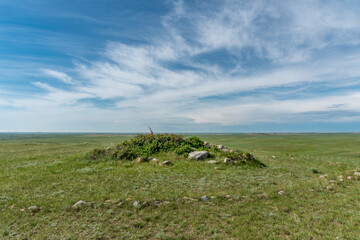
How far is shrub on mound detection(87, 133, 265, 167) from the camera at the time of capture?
15.6m

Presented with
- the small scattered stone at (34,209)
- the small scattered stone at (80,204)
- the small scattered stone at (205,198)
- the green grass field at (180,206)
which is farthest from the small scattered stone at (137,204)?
the small scattered stone at (34,209)

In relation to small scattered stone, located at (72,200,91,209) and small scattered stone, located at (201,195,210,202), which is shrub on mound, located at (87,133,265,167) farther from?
small scattered stone, located at (72,200,91,209)

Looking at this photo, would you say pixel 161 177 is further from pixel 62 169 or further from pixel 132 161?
pixel 62 169

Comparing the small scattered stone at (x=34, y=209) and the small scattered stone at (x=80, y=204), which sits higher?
the small scattered stone at (x=80, y=204)

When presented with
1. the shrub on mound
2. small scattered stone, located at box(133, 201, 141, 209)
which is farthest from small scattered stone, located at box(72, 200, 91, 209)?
the shrub on mound

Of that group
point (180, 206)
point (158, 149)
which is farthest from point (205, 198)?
point (158, 149)

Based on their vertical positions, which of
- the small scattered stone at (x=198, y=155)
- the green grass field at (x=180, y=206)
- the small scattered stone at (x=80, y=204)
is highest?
the small scattered stone at (x=198, y=155)

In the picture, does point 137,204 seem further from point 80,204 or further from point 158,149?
point 158,149

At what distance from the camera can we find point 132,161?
51.2 feet

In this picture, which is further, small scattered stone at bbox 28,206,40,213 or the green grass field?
small scattered stone at bbox 28,206,40,213

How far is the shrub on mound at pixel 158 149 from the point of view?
1563 centimetres

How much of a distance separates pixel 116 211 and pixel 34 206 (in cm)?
340

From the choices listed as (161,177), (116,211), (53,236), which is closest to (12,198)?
(53,236)

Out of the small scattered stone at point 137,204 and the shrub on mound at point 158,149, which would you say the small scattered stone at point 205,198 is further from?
the shrub on mound at point 158,149
